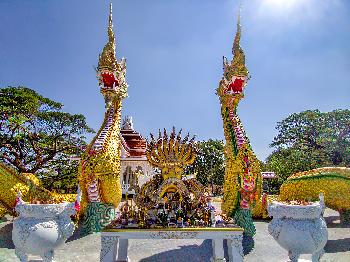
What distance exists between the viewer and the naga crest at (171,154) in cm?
721

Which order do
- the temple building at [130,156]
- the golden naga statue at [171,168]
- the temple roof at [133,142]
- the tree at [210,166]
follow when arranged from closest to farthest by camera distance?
the golden naga statue at [171,168], the temple building at [130,156], the temple roof at [133,142], the tree at [210,166]

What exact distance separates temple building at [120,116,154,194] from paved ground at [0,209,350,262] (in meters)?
11.9

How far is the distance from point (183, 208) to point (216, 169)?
99.8 feet

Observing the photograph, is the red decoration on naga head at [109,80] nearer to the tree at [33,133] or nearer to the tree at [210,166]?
the tree at [33,133]

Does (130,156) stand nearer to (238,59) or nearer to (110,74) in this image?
(110,74)

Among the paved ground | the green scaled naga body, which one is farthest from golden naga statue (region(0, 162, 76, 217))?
the green scaled naga body

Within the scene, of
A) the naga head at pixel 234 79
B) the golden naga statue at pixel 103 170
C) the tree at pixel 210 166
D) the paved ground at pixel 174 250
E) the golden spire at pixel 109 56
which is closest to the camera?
the paved ground at pixel 174 250

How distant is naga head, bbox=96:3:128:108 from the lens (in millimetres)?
12531

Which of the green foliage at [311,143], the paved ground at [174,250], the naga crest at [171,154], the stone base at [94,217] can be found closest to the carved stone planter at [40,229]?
the paved ground at [174,250]

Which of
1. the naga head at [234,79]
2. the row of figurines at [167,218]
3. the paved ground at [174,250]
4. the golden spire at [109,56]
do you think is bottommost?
the paved ground at [174,250]

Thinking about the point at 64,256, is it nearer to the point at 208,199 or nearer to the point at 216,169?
the point at 208,199

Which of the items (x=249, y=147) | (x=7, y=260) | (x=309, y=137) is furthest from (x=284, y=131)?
(x=7, y=260)

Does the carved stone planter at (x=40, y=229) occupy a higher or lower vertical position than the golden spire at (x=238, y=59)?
lower

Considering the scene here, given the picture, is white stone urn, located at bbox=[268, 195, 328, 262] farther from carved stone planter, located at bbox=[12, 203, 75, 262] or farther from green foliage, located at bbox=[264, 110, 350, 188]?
green foliage, located at bbox=[264, 110, 350, 188]
